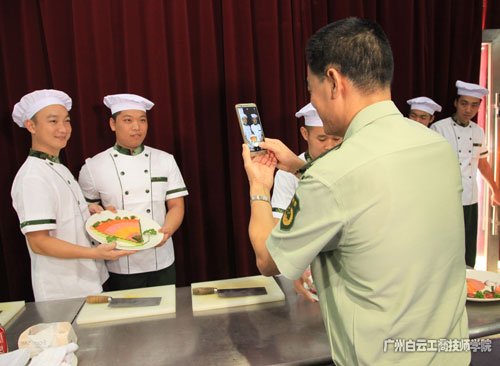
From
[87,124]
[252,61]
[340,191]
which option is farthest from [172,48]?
[340,191]

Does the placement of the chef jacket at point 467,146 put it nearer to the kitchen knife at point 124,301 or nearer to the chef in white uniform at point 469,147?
the chef in white uniform at point 469,147

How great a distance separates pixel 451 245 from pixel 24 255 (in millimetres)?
2429

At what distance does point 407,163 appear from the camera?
80cm

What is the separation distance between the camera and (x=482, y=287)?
144 centimetres

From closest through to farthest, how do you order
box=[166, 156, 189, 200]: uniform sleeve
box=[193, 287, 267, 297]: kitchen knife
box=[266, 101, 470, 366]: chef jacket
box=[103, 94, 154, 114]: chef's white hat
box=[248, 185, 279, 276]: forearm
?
1. box=[266, 101, 470, 366]: chef jacket
2. box=[248, 185, 279, 276]: forearm
3. box=[193, 287, 267, 297]: kitchen knife
4. box=[103, 94, 154, 114]: chef's white hat
5. box=[166, 156, 189, 200]: uniform sleeve

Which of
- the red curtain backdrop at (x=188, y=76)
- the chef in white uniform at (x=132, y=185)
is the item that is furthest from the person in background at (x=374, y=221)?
the red curtain backdrop at (x=188, y=76)

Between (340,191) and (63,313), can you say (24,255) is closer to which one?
(63,313)

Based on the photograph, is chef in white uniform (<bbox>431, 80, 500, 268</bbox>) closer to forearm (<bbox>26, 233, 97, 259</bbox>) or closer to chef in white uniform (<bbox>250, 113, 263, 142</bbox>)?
chef in white uniform (<bbox>250, 113, 263, 142</bbox>)

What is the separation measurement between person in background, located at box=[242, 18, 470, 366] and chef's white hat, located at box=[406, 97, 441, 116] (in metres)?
2.28

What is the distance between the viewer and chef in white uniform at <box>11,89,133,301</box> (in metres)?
1.75

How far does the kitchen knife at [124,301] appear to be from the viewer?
4.66 ft

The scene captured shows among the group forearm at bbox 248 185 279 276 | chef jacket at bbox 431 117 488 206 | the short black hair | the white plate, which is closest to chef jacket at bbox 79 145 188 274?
the white plate

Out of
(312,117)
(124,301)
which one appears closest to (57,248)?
(124,301)

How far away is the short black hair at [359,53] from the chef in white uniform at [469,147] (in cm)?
259
